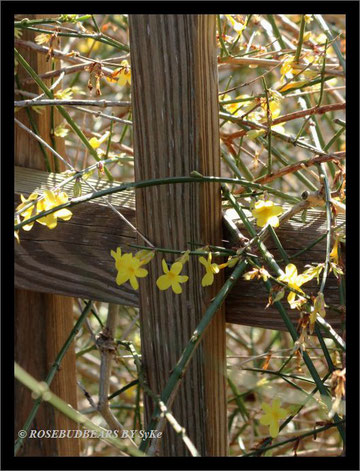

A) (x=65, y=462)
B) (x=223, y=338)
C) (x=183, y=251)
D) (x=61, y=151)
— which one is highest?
(x=61, y=151)

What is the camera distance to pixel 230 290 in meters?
0.85

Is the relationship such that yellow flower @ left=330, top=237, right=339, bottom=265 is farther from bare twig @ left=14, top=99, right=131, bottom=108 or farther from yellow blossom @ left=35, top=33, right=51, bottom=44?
yellow blossom @ left=35, top=33, right=51, bottom=44

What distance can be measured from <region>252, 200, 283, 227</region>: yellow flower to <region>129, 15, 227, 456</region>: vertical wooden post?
3.1 inches

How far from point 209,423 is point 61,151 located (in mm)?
620

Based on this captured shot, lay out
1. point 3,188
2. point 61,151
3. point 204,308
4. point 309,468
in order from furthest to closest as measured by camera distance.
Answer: point 61,151 < point 3,188 < point 204,308 < point 309,468

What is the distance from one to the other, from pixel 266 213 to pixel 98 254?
314 mm

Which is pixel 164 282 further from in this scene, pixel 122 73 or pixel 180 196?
pixel 122 73

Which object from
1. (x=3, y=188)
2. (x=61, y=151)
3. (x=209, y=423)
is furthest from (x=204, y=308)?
(x=61, y=151)

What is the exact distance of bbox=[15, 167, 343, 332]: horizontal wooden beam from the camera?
0.85 meters

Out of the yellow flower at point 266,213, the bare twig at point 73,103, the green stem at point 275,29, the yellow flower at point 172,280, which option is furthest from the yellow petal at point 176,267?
the green stem at point 275,29

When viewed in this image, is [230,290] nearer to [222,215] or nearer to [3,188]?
[222,215]

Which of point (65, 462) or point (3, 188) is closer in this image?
point (65, 462)

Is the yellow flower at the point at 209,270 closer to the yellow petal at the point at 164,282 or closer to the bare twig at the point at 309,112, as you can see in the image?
the yellow petal at the point at 164,282

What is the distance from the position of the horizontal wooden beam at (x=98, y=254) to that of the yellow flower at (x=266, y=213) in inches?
3.7
